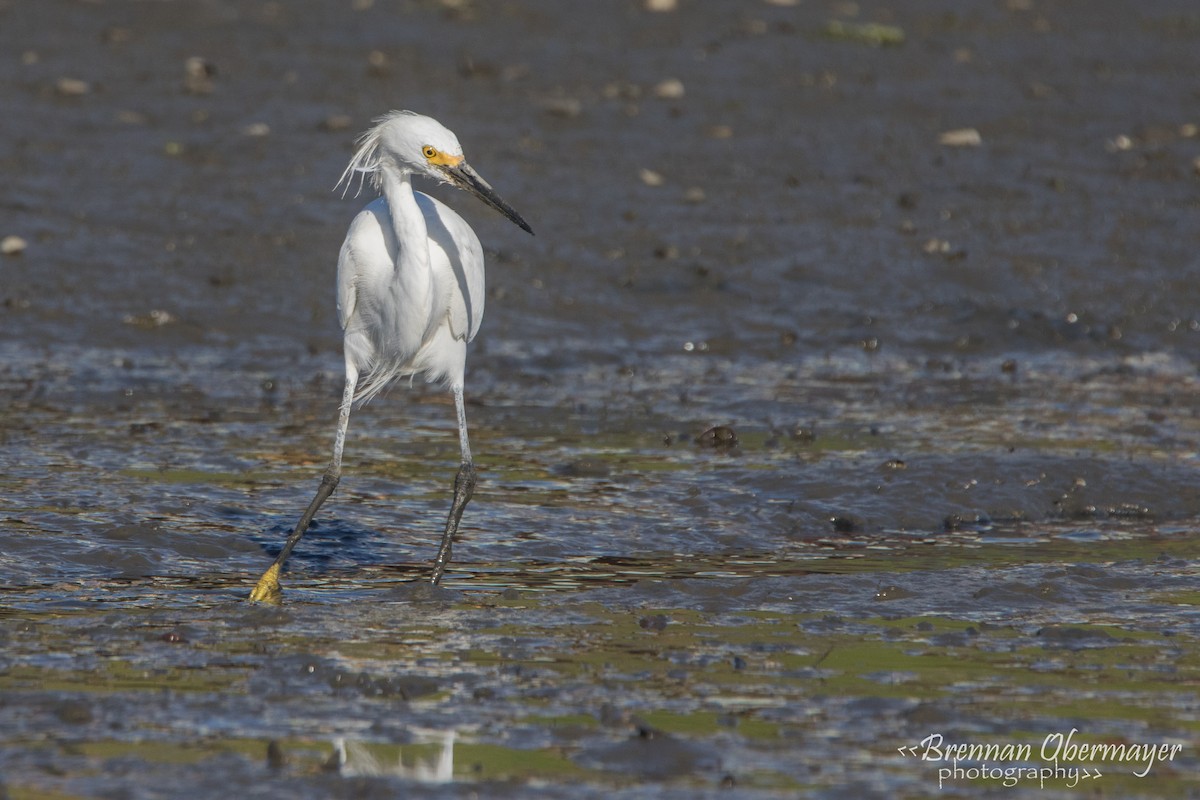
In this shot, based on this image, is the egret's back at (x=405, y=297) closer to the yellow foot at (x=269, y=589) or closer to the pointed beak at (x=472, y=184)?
the pointed beak at (x=472, y=184)

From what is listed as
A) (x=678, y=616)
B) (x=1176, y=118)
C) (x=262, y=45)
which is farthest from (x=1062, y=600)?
(x=262, y=45)

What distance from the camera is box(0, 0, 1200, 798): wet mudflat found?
15.4 feet

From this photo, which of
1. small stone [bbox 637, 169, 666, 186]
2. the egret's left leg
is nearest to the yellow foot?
the egret's left leg

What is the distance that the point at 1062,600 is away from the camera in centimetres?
613

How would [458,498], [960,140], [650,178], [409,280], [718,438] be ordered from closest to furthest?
[409,280]
[458,498]
[718,438]
[650,178]
[960,140]

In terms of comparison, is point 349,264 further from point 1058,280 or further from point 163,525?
point 1058,280

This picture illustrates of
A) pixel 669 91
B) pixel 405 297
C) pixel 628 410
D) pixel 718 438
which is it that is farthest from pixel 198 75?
pixel 405 297

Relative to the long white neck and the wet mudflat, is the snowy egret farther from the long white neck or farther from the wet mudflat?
the wet mudflat

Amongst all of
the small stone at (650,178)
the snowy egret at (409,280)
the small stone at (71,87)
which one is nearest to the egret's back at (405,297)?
the snowy egret at (409,280)

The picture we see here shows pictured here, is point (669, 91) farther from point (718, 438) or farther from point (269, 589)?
point (269, 589)

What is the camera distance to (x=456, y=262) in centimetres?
697

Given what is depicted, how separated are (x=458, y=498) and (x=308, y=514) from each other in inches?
23.8

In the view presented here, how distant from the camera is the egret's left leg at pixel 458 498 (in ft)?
21.0

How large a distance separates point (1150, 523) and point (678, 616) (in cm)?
267
